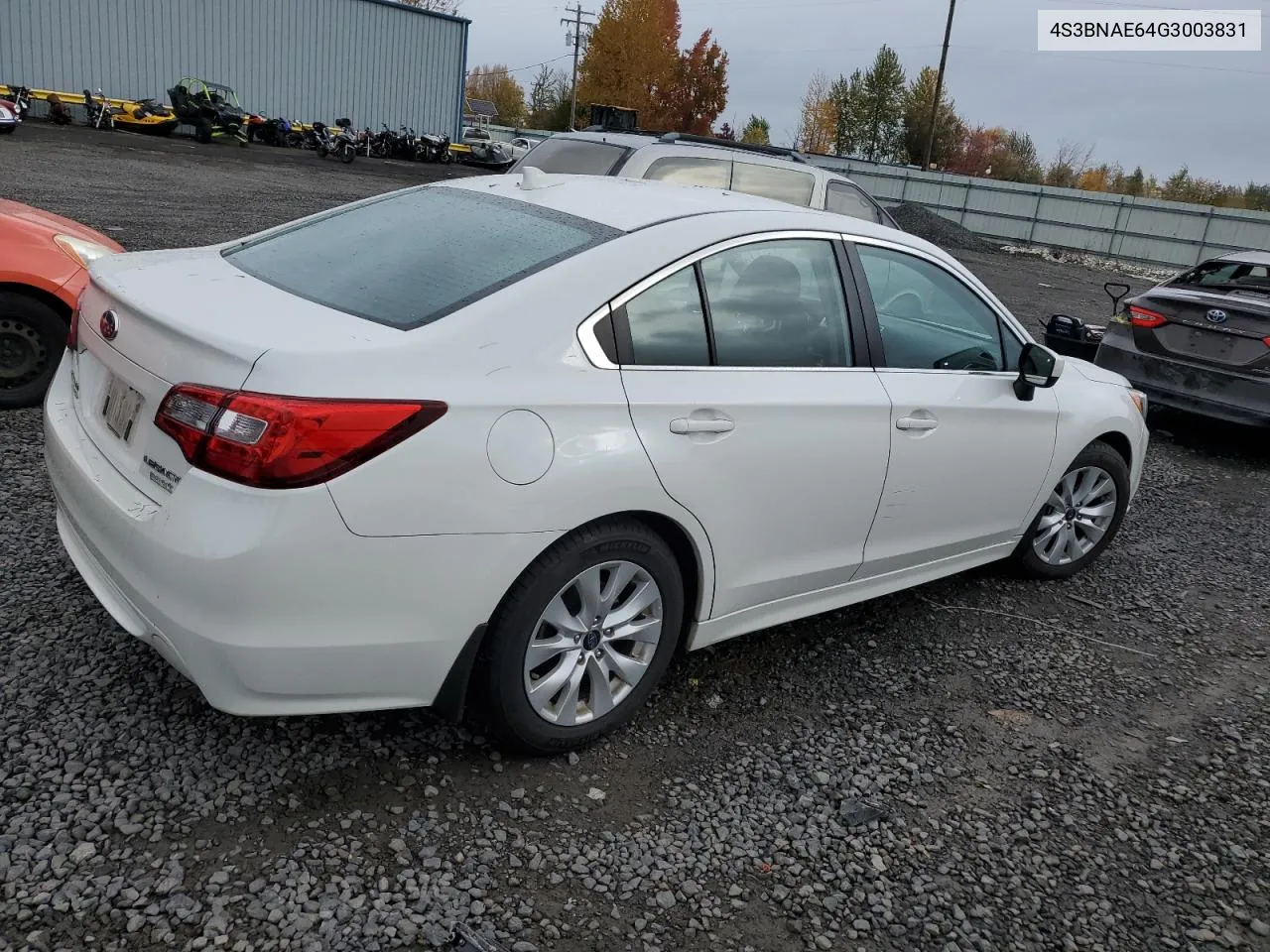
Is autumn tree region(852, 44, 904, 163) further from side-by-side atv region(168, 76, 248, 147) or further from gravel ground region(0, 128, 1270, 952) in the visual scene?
gravel ground region(0, 128, 1270, 952)

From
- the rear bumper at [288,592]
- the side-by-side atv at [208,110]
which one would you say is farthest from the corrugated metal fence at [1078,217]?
the rear bumper at [288,592]

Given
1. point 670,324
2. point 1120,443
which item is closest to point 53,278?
point 670,324

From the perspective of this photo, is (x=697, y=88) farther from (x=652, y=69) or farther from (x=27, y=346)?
(x=27, y=346)

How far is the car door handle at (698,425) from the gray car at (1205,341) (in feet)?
19.5

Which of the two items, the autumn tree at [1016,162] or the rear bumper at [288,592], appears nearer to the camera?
the rear bumper at [288,592]

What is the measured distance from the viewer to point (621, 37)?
201ft

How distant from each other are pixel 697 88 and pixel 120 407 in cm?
6636

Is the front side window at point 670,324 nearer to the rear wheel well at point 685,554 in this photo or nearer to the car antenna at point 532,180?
the rear wheel well at point 685,554

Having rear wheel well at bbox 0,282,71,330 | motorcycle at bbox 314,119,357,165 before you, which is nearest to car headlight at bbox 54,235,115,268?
rear wheel well at bbox 0,282,71,330

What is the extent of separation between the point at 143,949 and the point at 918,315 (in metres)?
3.13

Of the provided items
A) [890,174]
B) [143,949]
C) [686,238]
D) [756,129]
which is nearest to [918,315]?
[686,238]

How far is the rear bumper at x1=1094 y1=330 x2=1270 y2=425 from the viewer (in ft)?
23.9

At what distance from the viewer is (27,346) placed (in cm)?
517

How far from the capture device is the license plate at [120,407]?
267 cm
